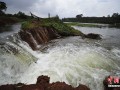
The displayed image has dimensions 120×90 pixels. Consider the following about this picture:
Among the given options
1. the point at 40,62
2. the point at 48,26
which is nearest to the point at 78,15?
the point at 48,26

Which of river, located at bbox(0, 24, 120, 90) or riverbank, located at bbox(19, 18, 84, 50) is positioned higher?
riverbank, located at bbox(19, 18, 84, 50)

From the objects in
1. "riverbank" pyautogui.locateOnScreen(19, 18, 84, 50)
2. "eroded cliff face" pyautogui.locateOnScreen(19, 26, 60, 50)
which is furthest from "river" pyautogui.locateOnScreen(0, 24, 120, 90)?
"riverbank" pyautogui.locateOnScreen(19, 18, 84, 50)

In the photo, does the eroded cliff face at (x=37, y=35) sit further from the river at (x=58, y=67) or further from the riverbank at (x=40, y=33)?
the river at (x=58, y=67)

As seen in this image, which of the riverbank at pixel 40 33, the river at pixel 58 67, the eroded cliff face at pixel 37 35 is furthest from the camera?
the riverbank at pixel 40 33

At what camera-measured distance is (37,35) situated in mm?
16875

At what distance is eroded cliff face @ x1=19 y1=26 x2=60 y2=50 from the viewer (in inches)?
597

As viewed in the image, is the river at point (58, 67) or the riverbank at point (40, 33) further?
the riverbank at point (40, 33)

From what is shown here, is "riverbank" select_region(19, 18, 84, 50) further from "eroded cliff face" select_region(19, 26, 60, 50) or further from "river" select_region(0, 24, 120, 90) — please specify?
"river" select_region(0, 24, 120, 90)

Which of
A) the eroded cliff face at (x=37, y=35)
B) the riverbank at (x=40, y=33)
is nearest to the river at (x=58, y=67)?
the eroded cliff face at (x=37, y=35)

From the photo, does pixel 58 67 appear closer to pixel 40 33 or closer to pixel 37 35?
pixel 37 35

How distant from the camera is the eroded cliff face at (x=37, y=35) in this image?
1516 centimetres

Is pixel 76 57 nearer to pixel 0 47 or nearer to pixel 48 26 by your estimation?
pixel 0 47

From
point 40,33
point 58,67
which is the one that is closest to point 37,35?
point 40,33

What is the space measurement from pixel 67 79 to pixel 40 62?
9.15 ft
